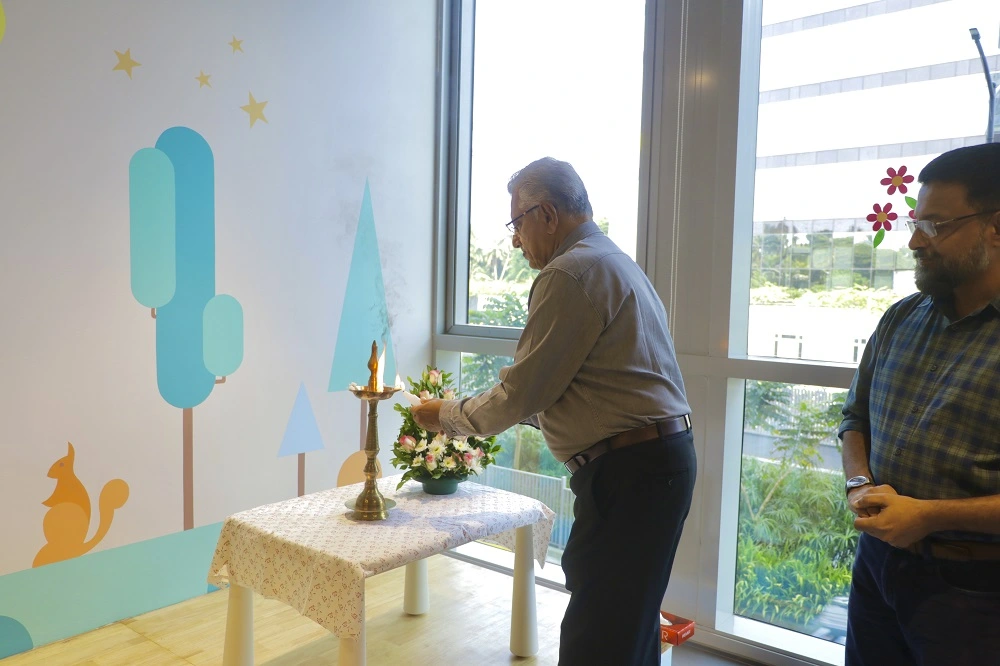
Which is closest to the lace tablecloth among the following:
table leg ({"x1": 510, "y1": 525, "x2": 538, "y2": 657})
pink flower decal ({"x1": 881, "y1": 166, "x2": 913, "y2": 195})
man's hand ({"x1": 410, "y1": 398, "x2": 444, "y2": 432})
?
table leg ({"x1": 510, "y1": 525, "x2": 538, "y2": 657})

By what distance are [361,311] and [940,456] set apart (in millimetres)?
2624

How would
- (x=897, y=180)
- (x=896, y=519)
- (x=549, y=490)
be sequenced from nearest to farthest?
(x=896, y=519), (x=897, y=180), (x=549, y=490)

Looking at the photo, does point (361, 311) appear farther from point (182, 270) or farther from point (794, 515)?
point (794, 515)

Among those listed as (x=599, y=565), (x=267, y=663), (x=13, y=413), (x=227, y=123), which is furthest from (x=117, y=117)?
(x=599, y=565)

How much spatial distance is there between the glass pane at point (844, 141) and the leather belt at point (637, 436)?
1.14 m

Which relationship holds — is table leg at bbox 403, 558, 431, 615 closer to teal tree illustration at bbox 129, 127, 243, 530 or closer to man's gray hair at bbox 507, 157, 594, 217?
teal tree illustration at bbox 129, 127, 243, 530

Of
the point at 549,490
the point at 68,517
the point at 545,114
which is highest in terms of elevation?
the point at 545,114

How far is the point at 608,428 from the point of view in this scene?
1.83 m

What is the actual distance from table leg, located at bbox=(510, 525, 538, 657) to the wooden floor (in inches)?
1.8

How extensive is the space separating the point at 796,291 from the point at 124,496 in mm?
2591

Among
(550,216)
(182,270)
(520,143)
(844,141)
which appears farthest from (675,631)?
(520,143)

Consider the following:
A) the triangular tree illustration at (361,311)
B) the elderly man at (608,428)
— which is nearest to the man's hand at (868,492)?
the elderly man at (608,428)

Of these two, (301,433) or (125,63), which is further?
(301,433)

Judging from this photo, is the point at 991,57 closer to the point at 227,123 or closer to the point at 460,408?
the point at 460,408
